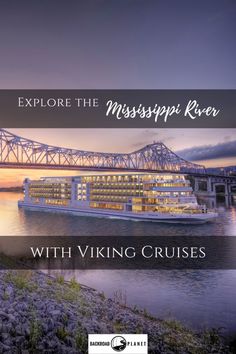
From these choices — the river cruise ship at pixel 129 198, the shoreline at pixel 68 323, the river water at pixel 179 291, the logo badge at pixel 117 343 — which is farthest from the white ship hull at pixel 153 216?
the logo badge at pixel 117 343

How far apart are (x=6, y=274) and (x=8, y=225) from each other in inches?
250

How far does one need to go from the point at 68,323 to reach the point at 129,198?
7.64 meters

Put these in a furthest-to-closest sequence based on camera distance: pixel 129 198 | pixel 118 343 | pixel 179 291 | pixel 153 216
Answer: pixel 129 198 < pixel 153 216 < pixel 179 291 < pixel 118 343

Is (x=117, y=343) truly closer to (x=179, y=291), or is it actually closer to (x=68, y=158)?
(x=179, y=291)

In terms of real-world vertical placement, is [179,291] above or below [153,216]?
below

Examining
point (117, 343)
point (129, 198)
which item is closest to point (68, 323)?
point (117, 343)

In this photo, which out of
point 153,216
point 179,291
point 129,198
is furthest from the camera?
point 129,198

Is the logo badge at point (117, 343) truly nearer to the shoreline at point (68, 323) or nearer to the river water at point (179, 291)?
the shoreline at point (68, 323)

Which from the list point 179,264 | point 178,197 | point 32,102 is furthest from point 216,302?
point 178,197

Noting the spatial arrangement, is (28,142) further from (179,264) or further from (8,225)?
(179,264)

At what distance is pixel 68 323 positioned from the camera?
2.23 meters

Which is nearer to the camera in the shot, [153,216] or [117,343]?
[117,343]

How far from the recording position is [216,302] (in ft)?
10.5

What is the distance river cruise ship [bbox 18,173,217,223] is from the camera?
29.0 feet
